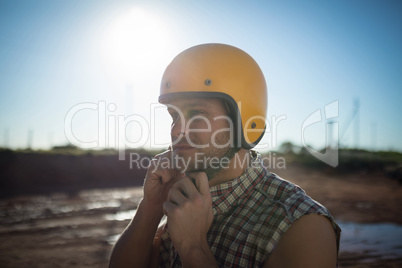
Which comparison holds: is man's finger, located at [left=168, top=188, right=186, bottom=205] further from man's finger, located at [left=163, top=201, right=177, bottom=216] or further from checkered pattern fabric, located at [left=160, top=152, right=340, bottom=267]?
checkered pattern fabric, located at [left=160, top=152, right=340, bottom=267]

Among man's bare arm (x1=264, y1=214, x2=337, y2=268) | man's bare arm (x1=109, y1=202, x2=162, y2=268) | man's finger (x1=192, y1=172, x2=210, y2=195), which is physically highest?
man's finger (x1=192, y1=172, x2=210, y2=195)

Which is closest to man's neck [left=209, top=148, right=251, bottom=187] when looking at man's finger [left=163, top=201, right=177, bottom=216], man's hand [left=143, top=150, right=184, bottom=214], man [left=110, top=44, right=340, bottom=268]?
man [left=110, top=44, right=340, bottom=268]

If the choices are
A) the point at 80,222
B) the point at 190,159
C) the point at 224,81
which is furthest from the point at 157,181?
the point at 80,222

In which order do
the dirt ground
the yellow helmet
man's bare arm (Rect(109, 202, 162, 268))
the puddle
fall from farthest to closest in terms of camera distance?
the puddle, the dirt ground, the yellow helmet, man's bare arm (Rect(109, 202, 162, 268))

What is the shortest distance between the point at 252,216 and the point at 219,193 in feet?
1.14

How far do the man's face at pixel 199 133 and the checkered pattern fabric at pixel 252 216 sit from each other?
12.9 inches

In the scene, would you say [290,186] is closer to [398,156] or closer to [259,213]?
Answer: [259,213]

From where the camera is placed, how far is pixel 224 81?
2.76m

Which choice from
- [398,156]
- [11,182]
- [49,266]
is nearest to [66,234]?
[49,266]

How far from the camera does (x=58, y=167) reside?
2258 centimetres

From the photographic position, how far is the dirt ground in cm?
639

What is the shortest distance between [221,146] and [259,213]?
76 cm

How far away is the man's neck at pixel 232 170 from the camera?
2.57m

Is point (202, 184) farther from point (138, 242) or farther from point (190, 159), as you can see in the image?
point (138, 242)
